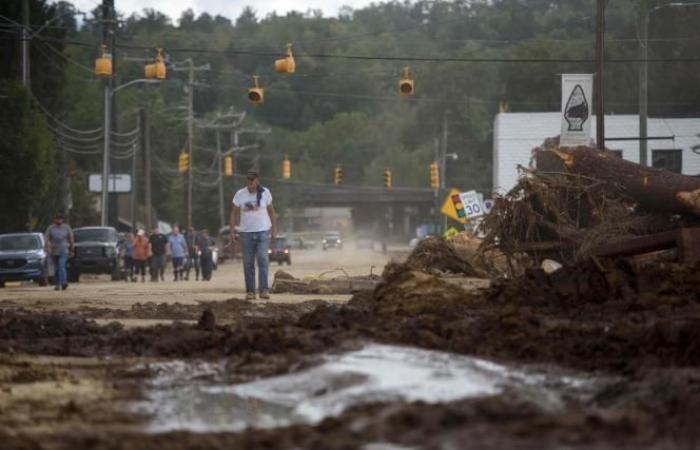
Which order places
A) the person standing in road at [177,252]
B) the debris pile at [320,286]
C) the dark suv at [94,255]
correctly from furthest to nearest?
the dark suv at [94,255], the person standing in road at [177,252], the debris pile at [320,286]

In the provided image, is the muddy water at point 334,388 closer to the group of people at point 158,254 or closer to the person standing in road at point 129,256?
the group of people at point 158,254

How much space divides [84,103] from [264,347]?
75227 mm

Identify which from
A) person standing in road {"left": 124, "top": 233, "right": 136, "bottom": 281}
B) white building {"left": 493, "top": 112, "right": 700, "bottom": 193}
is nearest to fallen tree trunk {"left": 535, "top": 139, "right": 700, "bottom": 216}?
person standing in road {"left": 124, "top": 233, "right": 136, "bottom": 281}

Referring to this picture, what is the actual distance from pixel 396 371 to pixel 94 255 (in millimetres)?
37555

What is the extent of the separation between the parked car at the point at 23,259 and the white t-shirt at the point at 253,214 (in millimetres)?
19150

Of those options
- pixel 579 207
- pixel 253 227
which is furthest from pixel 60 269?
pixel 579 207

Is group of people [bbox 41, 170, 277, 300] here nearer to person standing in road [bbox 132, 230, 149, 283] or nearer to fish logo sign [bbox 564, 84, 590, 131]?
person standing in road [bbox 132, 230, 149, 283]

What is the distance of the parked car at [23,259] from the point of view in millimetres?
39281

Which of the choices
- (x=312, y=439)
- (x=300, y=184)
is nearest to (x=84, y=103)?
(x=300, y=184)

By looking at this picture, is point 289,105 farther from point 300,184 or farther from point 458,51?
point 458,51

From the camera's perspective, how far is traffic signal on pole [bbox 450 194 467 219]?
4679 cm

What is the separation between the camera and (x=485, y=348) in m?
11.7

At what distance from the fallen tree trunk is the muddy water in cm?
1122

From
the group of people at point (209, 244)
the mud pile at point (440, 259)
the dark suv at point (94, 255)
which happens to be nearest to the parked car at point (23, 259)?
the group of people at point (209, 244)
